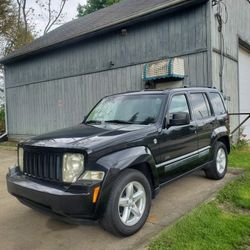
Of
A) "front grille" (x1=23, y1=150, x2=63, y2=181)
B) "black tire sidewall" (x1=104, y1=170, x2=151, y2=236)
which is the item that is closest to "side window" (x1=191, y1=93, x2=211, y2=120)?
"black tire sidewall" (x1=104, y1=170, x2=151, y2=236)

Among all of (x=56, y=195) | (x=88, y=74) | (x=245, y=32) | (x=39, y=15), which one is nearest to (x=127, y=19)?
(x=88, y=74)

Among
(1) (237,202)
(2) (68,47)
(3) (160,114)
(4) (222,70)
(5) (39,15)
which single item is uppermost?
(5) (39,15)

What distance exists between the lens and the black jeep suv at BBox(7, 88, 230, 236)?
3023mm

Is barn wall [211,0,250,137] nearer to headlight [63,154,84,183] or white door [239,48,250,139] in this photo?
white door [239,48,250,139]

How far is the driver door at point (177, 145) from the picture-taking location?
3.99 metres

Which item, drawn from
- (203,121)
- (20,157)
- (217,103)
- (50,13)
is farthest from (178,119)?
(50,13)

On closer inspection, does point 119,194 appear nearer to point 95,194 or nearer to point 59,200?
point 95,194

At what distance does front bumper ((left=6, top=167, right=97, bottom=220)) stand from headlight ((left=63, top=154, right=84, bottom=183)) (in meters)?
0.13

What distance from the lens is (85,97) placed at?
39.1ft

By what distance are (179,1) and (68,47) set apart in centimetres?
587

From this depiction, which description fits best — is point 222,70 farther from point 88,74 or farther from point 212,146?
point 88,74

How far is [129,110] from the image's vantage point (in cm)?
445

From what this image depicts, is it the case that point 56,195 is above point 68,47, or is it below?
below

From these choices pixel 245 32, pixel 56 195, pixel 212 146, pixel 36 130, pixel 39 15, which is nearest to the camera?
pixel 56 195
